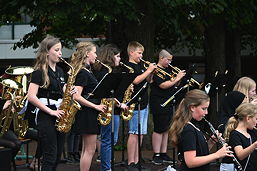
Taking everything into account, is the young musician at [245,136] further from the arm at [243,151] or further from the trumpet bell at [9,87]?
the trumpet bell at [9,87]

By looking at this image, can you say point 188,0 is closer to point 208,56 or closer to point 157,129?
point 157,129

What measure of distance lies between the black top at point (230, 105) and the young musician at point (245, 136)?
42.8 inches

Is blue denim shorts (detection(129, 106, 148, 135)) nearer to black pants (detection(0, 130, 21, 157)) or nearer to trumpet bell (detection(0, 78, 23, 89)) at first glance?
black pants (detection(0, 130, 21, 157))

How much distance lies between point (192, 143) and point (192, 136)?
0.07 meters

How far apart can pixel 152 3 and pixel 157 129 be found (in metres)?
3.05

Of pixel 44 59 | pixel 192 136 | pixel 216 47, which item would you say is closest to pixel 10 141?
pixel 44 59

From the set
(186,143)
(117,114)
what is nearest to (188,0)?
(117,114)

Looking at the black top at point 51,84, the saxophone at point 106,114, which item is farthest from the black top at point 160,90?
the black top at point 51,84

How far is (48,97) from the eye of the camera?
7.93 meters

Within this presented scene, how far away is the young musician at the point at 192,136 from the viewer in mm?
6359

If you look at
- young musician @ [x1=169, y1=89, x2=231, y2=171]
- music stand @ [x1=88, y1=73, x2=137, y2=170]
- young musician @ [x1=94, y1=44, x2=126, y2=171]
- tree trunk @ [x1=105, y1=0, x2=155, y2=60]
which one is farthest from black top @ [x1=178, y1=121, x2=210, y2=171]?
tree trunk @ [x1=105, y1=0, x2=155, y2=60]

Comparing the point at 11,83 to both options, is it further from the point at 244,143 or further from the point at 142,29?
the point at 142,29

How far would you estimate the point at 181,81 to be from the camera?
1018cm

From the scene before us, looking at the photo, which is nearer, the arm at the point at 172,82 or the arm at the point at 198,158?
the arm at the point at 198,158
